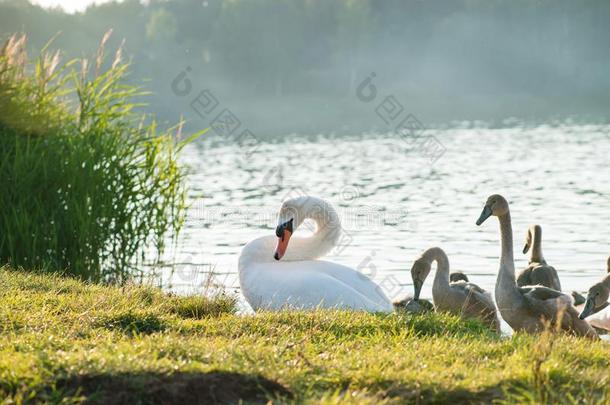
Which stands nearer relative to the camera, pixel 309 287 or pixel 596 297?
pixel 309 287

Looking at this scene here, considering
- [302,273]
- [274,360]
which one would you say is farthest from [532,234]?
[274,360]

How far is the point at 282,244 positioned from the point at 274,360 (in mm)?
4585

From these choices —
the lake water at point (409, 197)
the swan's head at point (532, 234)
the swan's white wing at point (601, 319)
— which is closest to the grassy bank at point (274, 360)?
the lake water at point (409, 197)

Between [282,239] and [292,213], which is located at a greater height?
[292,213]

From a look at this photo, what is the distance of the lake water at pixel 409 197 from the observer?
1691 cm

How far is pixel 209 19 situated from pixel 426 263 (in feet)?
261

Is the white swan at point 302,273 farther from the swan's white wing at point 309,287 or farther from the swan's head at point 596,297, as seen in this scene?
the swan's head at point 596,297

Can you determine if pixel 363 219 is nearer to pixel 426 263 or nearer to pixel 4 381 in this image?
pixel 426 263

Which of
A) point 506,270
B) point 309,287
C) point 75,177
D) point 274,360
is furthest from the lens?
point 75,177

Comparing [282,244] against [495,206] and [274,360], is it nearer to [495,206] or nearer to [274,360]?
[495,206]

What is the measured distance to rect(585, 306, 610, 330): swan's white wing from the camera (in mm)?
11102

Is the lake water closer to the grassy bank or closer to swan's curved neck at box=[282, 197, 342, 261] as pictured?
swan's curved neck at box=[282, 197, 342, 261]

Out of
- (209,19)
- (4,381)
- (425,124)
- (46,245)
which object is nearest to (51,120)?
(46,245)

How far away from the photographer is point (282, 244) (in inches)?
412
